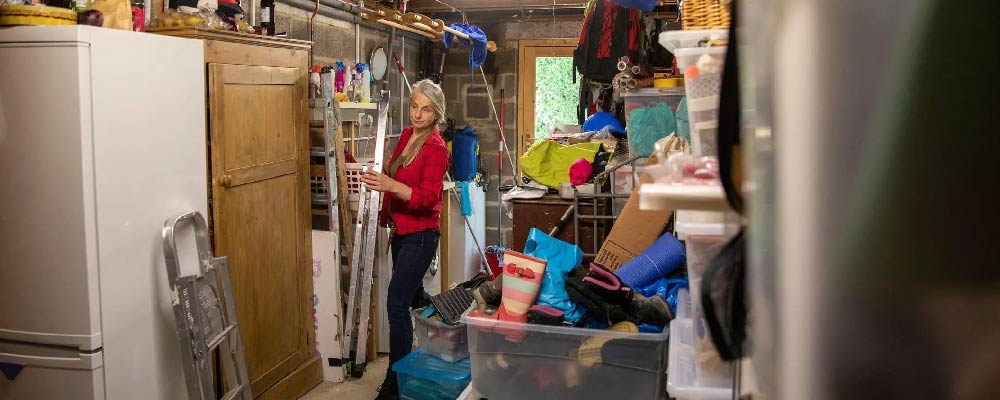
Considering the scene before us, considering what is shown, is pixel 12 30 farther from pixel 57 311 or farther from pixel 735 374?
pixel 735 374

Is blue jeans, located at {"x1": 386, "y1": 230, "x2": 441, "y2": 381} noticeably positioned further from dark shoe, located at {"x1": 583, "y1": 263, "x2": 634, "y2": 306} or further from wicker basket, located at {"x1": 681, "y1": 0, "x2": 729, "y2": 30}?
wicker basket, located at {"x1": 681, "y1": 0, "x2": 729, "y2": 30}

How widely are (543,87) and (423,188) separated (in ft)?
11.5

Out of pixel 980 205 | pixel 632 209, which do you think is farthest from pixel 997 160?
pixel 632 209

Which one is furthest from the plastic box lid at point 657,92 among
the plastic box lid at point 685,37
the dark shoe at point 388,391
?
the dark shoe at point 388,391

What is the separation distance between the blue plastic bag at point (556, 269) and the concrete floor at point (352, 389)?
1917 mm

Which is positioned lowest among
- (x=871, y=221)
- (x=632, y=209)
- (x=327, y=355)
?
(x=327, y=355)

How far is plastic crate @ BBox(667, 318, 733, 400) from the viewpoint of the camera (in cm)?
149

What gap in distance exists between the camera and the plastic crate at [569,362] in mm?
2154

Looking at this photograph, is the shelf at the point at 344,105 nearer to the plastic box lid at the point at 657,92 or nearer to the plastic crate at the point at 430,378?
the plastic crate at the point at 430,378

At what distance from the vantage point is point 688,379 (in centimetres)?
160

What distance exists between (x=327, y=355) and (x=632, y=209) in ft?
7.03

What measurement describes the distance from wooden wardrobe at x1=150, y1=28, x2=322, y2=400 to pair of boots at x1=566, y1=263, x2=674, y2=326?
1.57 metres

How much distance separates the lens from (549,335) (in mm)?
2189

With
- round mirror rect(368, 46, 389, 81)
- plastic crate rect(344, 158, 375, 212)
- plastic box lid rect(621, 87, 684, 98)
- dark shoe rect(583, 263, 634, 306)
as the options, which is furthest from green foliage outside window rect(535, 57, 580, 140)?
dark shoe rect(583, 263, 634, 306)
